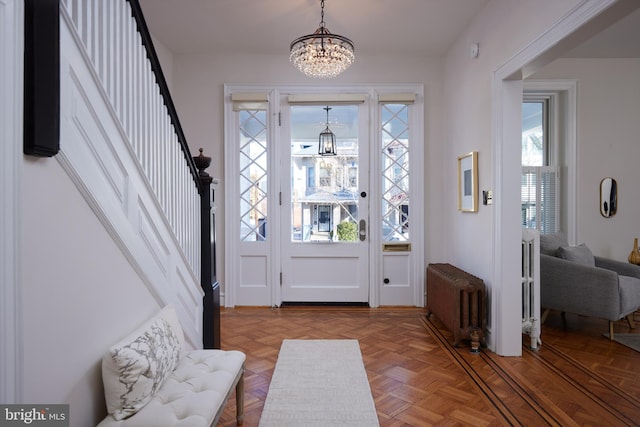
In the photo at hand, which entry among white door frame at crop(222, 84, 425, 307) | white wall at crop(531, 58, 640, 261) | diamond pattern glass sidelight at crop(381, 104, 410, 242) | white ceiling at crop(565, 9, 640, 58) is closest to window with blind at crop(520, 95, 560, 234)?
white wall at crop(531, 58, 640, 261)

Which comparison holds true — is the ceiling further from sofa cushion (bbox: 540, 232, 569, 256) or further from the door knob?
sofa cushion (bbox: 540, 232, 569, 256)

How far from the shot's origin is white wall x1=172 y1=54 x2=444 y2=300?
427 centimetres

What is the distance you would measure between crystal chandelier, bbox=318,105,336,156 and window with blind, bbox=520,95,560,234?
2336 millimetres

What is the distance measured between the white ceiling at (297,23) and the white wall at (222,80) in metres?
0.13

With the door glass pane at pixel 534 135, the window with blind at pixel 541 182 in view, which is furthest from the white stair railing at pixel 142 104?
the door glass pane at pixel 534 135

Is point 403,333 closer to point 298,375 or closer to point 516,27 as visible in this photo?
point 298,375

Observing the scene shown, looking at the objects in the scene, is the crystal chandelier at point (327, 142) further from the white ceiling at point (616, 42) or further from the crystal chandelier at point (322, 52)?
the white ceiling at point (616, 42)

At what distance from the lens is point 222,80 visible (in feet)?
14.0

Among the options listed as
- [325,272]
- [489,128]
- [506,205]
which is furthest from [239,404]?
[489,128]

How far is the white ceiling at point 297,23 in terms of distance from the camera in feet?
10.5

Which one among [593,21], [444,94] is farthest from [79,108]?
[444,94]

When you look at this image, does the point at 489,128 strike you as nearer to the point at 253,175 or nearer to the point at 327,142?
the point at 327,142

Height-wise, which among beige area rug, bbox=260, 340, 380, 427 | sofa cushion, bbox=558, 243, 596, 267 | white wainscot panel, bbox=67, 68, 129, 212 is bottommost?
beige area rug, bbox=260, 340, 380, 427

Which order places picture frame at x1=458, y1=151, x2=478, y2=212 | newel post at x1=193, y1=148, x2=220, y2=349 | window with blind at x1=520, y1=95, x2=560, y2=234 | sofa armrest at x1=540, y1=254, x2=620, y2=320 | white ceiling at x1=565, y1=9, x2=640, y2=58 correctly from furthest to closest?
window with blind at x1=520, y1=95, x2=560, y2=234
white ceiling at x1=565, y1=9, x2=640, y2=58
picture frame at x1=458, y1=151, x2=478, y2=212
sofa armrest at x1=540, y1=254, x2=620, y2=320
newel post at x1=193, y1=148, x2=220, y2=349
